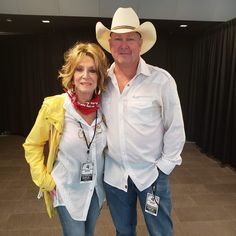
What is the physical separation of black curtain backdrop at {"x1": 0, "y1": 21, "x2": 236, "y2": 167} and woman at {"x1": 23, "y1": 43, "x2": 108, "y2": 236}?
3.51 m

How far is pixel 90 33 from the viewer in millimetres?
5434

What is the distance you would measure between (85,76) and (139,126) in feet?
1.35

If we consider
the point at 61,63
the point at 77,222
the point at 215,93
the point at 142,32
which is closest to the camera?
the point at 77,222

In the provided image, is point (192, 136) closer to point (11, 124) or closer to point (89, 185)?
point (11, 124)

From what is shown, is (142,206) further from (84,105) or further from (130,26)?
(130,26)

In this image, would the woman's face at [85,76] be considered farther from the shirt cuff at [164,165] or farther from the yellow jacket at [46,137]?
the shirt cuff at [164,165]

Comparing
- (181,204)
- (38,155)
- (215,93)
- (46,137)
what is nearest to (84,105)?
(46,137)

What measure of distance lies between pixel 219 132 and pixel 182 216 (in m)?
2.16

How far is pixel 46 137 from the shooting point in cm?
144

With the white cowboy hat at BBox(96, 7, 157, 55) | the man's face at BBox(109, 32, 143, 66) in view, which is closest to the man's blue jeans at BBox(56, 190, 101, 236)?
the man's face at BBox(109, 32, 143, 66)

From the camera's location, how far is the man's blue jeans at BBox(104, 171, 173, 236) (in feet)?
5.19

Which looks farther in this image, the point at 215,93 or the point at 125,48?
the point at 215,93

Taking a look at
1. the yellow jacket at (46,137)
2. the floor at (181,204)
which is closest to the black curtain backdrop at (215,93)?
the floor at (181,204)

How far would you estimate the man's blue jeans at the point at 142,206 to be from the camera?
1.58m
